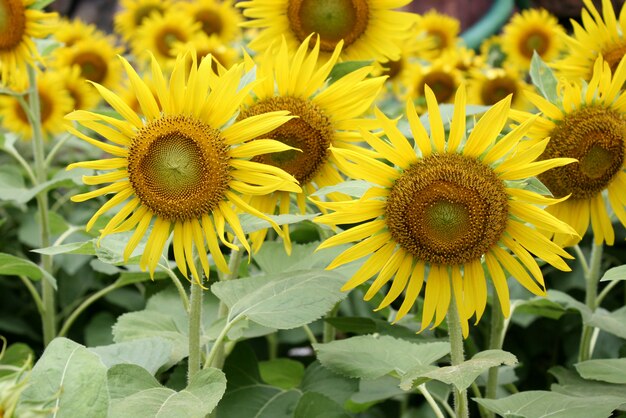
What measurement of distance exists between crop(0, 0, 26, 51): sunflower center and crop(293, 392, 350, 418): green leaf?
91cm

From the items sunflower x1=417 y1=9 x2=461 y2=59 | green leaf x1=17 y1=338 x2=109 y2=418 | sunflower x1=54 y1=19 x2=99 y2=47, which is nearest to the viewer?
green leaf x1=17 y1=338 x2=109 y2=418

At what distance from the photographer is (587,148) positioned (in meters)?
1.22

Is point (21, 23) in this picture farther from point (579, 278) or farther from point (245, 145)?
point (579, 278)

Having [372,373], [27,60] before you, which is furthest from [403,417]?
[27,60]

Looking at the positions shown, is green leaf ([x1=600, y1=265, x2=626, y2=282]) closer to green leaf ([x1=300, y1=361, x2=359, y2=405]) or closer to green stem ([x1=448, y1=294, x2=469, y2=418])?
green stem ([x1=448, y1=294, x2=469, y2=418])

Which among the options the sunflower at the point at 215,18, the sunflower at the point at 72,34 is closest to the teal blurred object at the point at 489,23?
the sunflower at the point at 215,18

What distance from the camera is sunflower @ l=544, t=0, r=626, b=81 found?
142 cm

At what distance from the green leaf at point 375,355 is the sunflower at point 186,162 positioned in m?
0.21

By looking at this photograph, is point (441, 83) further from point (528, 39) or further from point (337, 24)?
point (337, 24)

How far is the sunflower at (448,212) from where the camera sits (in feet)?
3.36

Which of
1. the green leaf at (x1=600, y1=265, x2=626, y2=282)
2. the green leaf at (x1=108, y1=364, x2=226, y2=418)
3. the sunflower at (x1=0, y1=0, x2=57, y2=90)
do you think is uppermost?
the sunflower at (x1=0, y1=0, x2=57, y2=90)

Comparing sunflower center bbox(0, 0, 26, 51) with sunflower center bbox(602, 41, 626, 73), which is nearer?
sunflower center bbox(602, 41, 626, 73)

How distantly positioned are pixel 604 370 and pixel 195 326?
1.78 feet

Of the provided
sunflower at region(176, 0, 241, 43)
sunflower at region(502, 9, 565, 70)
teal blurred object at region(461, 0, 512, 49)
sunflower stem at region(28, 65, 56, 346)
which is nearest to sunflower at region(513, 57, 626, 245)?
sunflower stem at region(28, 65, 56, 346)
